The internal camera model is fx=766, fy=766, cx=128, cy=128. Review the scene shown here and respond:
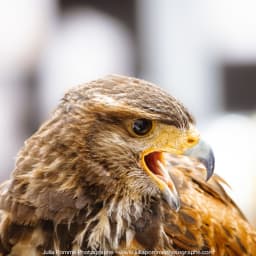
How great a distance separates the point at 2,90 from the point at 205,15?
1117mm

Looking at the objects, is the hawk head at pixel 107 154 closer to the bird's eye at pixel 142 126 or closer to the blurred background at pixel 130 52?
the bird's eye at pixel 142 126

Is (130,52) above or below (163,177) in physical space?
below

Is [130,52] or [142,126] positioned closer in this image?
[142,126]

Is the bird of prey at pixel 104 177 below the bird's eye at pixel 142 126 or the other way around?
below

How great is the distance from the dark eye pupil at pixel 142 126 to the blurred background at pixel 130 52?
240 cm

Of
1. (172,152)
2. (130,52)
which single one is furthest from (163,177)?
(130,52)

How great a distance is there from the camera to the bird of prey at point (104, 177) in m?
1.32

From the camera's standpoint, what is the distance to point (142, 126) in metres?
1.32

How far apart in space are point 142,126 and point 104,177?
4.5 inches

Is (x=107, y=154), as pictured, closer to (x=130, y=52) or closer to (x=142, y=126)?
(x=142, y=126)

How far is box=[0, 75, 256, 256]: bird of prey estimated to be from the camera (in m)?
1.32

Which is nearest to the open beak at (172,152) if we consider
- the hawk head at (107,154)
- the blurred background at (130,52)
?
the hawk head at (107,154)

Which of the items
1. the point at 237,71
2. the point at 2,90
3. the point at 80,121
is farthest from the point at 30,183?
the point at 237,71

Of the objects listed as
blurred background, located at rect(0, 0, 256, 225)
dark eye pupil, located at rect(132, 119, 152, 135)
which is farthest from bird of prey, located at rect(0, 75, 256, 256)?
blurred background, located at rect(0, 0, 256, 225)
